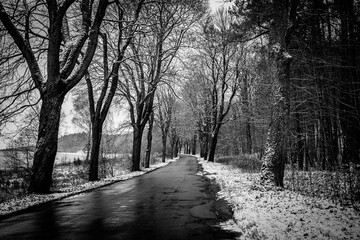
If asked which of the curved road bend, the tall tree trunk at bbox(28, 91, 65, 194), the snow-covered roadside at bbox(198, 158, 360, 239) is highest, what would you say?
the tall tree trunk at bbox(28, 91, 65, 194)

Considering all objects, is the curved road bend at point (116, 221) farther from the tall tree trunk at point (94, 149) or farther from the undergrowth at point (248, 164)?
the undergrowth at point (248, 164)

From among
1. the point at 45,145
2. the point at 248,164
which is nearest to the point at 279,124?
the point at 45,145

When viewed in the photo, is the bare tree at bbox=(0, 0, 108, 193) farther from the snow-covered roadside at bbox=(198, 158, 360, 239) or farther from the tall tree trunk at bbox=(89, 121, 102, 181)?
the snow-covered roadside at bbox=(198, 158, 360, 239)

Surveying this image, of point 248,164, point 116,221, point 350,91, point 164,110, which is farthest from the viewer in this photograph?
point 164,110

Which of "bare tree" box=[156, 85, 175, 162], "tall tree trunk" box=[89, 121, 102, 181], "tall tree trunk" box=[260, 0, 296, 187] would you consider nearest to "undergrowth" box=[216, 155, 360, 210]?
"tall tree trunk" box=[260, 0, 296, 187]

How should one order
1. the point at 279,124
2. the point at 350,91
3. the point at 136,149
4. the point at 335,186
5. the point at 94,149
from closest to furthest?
the point at 350,91, the point at 335,186, the point at 279,124, the point at 94,149, the point at 136,149

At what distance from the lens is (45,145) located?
304 inches

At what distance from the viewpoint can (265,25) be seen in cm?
1085

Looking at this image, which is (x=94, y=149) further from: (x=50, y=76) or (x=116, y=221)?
(x=116, y=221)

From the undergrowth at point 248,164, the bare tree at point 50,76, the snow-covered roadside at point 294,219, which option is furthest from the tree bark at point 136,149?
the snow-covered roadside at point 294,219

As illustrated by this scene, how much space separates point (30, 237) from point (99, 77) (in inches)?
481

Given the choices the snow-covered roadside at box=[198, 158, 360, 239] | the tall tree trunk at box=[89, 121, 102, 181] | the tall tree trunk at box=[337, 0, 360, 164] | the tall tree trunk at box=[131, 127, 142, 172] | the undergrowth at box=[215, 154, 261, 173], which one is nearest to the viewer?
the snow-covered roadside at box=[198, 158, 360, 239]

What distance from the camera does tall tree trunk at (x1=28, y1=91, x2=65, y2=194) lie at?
25.2 feet

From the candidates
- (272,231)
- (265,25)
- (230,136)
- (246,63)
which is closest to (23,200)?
(272,231)
